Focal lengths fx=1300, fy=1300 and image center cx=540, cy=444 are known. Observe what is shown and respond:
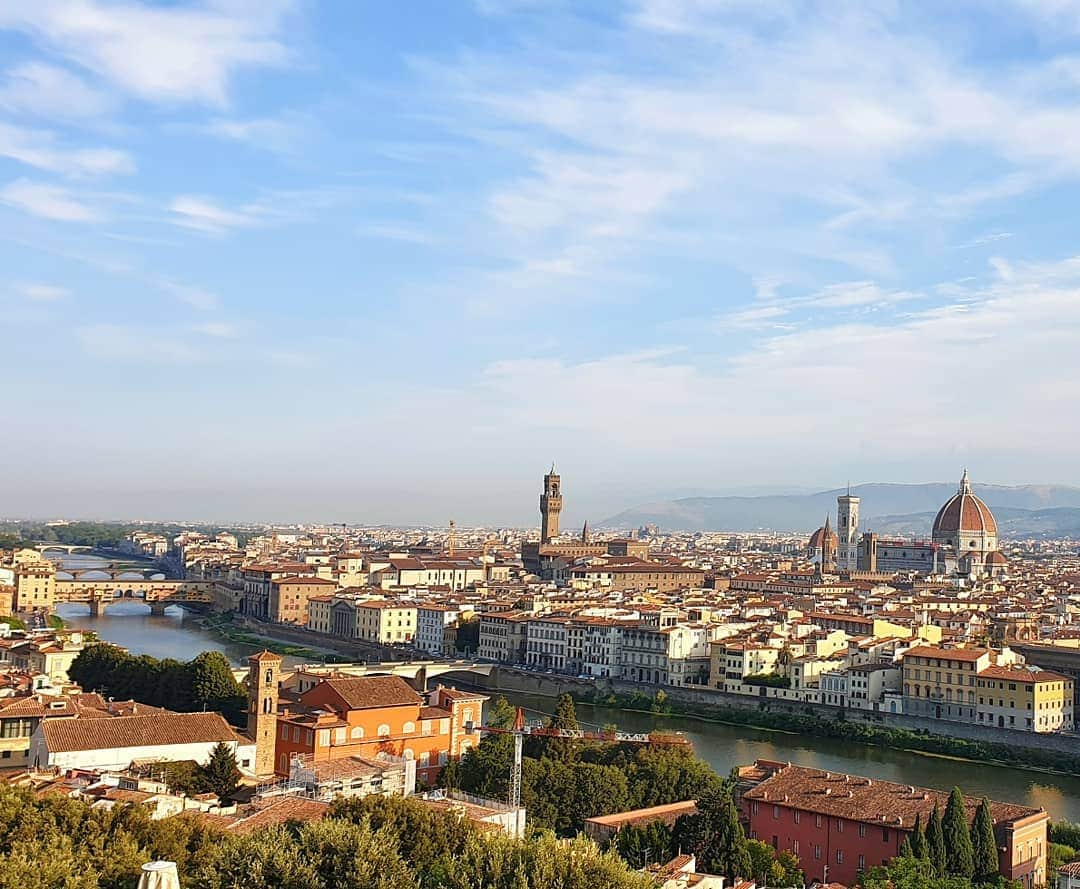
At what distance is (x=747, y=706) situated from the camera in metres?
27.2

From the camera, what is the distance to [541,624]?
3334 cm

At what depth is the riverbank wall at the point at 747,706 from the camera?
75.5 ft

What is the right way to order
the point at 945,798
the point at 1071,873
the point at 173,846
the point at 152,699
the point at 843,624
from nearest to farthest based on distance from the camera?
the point at 173,846, the point at 1071,873, the point at 945,798, the point at 152,699, the point at 843,624

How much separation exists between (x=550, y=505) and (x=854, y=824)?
4995cm

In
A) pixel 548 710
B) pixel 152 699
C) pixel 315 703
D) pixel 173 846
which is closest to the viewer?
pixel 173 846

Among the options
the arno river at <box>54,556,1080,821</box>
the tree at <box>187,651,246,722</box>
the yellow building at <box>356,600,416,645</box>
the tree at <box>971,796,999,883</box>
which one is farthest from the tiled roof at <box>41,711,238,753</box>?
the yellow building at <box>356,600,416,645</box>

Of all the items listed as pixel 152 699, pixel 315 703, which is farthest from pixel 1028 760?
pixel 152 699

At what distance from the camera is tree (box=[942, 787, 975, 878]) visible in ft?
41.1

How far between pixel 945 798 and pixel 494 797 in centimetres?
498

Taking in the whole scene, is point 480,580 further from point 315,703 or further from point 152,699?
point 315,703

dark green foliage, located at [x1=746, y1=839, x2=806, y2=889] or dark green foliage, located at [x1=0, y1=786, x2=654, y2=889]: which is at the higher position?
dark green foliage, located at [x1=0, y1=786, x2=654, y2=889]

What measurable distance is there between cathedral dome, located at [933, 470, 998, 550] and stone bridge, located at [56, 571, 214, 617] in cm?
3492

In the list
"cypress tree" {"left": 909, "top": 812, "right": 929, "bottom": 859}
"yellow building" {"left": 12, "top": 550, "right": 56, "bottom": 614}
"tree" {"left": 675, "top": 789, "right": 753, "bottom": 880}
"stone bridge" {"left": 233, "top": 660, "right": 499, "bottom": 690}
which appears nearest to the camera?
"tree" {"left": 675, "top": 789, "right": 753, "bottom": 880}

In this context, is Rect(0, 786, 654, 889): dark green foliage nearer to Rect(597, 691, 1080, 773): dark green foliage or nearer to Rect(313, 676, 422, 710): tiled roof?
Rect(313, 676, 422, 710): tiled roof
